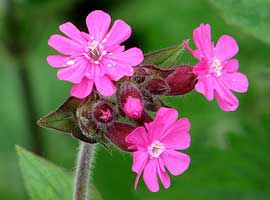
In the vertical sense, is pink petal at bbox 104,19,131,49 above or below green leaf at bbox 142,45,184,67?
above

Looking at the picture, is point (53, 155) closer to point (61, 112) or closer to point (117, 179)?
point (117, 179)

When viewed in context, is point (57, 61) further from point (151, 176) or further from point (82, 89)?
point (151, 176)

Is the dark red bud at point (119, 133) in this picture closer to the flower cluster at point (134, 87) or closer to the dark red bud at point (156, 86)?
the flower cluster at point (134, 87)

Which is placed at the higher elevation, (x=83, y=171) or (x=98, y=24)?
(x=98, y=24)

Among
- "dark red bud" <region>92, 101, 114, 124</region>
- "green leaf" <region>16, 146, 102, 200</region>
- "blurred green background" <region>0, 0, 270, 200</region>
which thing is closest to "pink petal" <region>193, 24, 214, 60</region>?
"dark red bud" <region>92, 101, 114, 124</region>

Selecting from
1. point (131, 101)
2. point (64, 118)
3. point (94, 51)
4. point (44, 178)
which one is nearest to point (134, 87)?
point (131, 101)

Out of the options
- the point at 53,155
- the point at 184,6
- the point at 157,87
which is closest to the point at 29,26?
the point at 53,155

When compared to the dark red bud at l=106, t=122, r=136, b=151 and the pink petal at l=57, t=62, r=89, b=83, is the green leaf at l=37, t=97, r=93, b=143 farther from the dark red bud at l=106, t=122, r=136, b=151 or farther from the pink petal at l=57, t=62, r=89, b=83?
the pink petal at l=57, t=62, r=89, b=83
